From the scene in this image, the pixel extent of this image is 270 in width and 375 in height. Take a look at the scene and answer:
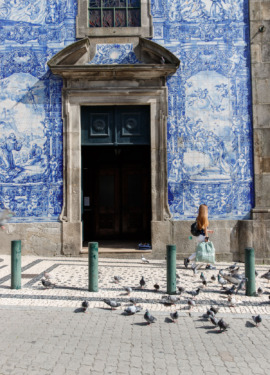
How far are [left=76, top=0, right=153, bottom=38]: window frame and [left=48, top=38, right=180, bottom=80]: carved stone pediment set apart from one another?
0.19 metres

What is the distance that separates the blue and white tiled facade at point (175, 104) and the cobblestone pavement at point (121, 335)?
121 inches

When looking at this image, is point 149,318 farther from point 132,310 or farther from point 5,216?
point 5,216

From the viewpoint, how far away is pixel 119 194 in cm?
1182

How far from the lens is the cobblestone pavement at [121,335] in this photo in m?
3.08

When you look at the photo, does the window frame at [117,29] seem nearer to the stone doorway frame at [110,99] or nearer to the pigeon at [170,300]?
the stone doorway frame at [110,99]

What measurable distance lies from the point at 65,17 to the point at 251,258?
7.17m

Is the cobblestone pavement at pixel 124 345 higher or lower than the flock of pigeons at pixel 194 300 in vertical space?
lower

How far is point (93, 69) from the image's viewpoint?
336 inches

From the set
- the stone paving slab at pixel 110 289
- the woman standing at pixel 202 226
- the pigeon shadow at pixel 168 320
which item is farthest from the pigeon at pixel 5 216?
the pigeon shadow at pixel 168 320

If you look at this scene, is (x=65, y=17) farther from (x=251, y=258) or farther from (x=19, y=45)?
(x=251, y=258)

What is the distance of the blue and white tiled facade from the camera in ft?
28.4

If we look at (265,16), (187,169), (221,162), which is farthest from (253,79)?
(187,169)

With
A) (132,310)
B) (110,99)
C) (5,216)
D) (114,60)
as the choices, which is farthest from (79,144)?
(132,310)

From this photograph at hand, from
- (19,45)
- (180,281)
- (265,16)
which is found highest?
(265,16)
